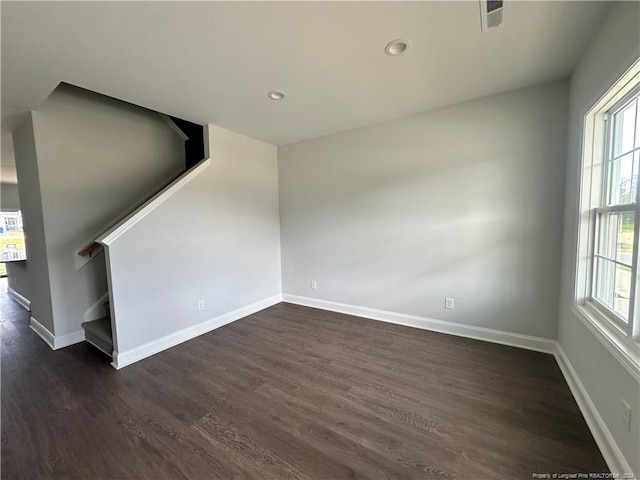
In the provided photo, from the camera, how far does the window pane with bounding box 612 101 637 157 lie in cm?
162

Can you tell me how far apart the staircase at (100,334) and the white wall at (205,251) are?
0.95ft

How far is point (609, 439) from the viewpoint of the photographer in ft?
4.85

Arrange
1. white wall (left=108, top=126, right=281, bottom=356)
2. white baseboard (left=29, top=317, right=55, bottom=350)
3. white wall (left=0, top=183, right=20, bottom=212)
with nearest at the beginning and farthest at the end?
white wall (left=108, top=126, right=281, bottom=356) < white baseboard (left=29, top=317, right=55, bottom=350) < white wall (left=0, top=183, right=20, bottom=212)

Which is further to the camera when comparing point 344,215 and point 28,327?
point 344,215

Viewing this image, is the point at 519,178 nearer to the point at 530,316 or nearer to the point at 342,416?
the point at 530,316

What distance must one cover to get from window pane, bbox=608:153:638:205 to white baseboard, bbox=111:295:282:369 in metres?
3.95

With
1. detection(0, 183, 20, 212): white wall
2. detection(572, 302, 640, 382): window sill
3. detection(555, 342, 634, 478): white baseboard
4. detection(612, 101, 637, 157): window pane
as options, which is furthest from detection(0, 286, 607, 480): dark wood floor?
detection(0, 183, 20, 212): white wall

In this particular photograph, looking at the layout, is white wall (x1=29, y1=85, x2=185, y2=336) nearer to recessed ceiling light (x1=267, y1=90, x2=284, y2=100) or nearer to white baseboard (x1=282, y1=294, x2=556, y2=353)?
recessed ceiling light (x1=267, y1=90, x2=284, y2=100)

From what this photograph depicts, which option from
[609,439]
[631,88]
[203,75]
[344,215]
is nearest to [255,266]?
[344,215]

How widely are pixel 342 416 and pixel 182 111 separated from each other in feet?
10.9

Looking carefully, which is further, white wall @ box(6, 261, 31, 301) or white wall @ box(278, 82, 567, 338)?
white wall @ box(6, 261, 31, 301)

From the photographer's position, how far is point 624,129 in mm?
1723

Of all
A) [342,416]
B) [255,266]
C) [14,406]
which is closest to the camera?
[342,416]

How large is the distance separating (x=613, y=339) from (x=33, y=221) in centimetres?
532
